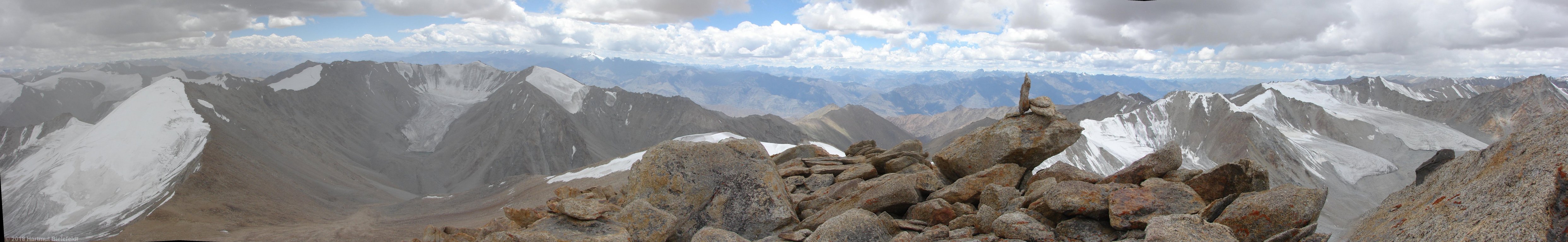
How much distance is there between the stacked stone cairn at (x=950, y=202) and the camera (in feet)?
27.9

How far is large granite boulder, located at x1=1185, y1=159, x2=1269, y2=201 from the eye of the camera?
10.5m

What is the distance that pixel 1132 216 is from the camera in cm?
919

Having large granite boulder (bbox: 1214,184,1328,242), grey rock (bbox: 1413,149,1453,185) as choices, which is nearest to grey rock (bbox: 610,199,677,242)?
large granite boulder (bbox: 1214,184,1328,242)

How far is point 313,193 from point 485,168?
7813 centimetres

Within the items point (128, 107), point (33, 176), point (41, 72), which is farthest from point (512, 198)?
point (41, 72)

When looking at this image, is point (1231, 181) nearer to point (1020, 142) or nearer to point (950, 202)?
point (950, 202)

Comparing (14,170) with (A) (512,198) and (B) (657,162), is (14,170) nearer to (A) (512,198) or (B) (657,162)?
(A) (512,198)

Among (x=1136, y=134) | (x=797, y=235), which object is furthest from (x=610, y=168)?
(x=1136, y=134)

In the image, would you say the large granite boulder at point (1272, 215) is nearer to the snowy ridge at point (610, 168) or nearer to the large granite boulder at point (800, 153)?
the large granite boulder at point (800, 153)

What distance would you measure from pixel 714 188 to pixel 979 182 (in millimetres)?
5727

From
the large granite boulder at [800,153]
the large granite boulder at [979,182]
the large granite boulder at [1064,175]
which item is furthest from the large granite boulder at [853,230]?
the large granite boulder at [800,153]

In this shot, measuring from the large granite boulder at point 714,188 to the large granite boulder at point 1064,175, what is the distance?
224 inches

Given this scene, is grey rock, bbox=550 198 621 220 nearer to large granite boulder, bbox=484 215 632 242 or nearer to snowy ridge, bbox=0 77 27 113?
large granite boulder, bbox=484 215 632 242

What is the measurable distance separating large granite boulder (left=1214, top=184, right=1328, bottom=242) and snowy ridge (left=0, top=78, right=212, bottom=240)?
92252 millimetres
